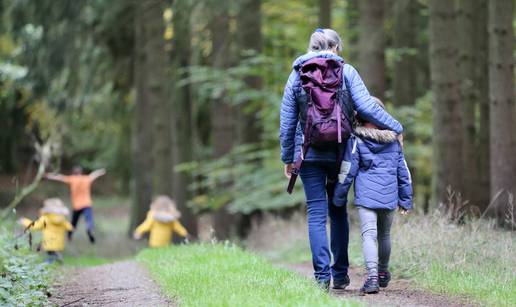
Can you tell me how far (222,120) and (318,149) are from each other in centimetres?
1432

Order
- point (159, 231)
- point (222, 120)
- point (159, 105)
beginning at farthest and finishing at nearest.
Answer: point (159, 105)
point (222, 120)
point (159, 231)

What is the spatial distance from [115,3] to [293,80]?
14045mm

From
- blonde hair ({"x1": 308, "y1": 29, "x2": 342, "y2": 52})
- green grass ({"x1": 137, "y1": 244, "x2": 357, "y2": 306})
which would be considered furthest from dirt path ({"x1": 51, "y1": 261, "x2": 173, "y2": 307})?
blonde hair ({"x1": 308, "y1": 29, "x2": 342, "y2": 52})

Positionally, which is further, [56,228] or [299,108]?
[56,228]

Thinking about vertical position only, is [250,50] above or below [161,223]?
above

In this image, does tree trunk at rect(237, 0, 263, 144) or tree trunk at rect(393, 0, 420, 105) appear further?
tree trunk at rect(393, 0, 420, 105)

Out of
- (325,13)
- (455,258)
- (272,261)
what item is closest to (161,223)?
(272,261)

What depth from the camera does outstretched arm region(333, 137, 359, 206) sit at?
7.46 meters

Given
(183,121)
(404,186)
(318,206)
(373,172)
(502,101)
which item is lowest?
(318,206)

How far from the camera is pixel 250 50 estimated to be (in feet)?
62.5

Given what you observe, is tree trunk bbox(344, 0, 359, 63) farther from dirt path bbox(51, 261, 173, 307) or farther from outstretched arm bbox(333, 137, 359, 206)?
outstretched arm bbox(333, 137, 359, 206)

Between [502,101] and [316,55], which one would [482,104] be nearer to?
[502,101]

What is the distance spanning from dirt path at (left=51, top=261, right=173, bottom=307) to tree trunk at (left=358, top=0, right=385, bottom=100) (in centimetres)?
583

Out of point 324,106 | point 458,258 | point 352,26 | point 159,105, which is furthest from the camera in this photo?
point 159,105
